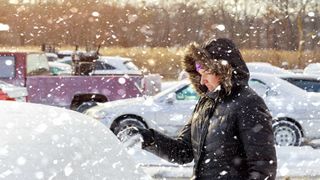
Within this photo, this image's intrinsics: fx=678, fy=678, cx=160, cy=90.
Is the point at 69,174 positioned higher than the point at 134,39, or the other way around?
the point at 69,174

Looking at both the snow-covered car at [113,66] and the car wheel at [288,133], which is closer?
the car wheel at [288,133]

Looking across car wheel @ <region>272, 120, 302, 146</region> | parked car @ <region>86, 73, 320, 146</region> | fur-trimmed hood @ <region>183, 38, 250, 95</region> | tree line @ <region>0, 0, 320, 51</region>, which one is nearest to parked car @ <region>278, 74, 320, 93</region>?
parked car @ <region>86, 73, 320, 146</region>

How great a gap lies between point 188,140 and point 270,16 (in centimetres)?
4034

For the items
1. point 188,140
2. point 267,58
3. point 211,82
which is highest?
point 211,82

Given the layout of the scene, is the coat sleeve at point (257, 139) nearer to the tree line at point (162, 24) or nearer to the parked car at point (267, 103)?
the parked car at point (267, 103)

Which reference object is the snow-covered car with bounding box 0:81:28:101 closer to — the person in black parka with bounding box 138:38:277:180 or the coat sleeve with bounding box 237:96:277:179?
the person in black parka with bounding box 138:38:277:180

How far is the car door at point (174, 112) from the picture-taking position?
37.0 ft

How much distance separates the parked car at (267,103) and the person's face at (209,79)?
787 cm

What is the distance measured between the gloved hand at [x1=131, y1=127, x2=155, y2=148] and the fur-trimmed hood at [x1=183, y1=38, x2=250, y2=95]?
1.50ft

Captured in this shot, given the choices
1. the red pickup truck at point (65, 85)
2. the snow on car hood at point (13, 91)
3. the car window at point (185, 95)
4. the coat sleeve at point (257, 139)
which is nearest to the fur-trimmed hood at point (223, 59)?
the coat sleeve at point (257, 139)

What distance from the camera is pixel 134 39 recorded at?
43906 millimetres

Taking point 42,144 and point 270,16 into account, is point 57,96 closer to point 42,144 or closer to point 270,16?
point 42,144

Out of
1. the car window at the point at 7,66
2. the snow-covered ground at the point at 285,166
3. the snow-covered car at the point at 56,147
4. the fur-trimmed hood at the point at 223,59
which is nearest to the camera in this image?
the snow-covered car at the point at 56,147

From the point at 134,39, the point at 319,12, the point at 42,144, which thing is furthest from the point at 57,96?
the point at 319,12
